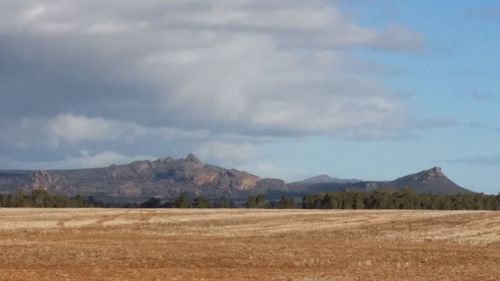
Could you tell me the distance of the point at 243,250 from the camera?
42.7 meters

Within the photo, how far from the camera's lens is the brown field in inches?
1250

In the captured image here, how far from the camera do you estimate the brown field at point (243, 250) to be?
3175 centimetres

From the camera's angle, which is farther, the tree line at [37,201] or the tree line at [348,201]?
the tree line at [348,201]

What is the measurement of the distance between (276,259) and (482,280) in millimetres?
9857

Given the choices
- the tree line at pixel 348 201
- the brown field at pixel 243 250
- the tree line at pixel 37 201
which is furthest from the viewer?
the tree line at pixel 348 201

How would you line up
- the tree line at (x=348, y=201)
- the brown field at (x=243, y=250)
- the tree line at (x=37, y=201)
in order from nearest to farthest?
the brown field at (x=243, y=250) → the tree line at (x=37, y=201) → the tree line at (x=348, y=201)

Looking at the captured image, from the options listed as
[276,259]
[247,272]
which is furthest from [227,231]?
[247,272]

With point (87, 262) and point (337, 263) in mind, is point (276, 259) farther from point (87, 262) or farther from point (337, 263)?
point (87, 262)

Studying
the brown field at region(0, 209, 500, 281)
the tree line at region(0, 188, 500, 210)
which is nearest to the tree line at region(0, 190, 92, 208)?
the tree line at region(0, 188, 500, 210)

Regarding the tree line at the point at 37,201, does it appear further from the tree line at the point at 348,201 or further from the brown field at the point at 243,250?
the brown field at the point at 243,250

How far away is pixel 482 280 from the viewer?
30.6 m

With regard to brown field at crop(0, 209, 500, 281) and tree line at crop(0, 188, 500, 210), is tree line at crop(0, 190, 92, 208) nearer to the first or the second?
tree line at crop(0, 188, 500, 210)

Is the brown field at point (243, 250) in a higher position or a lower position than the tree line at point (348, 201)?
lower

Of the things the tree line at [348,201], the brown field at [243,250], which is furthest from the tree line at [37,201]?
the brown field at [243,250]
